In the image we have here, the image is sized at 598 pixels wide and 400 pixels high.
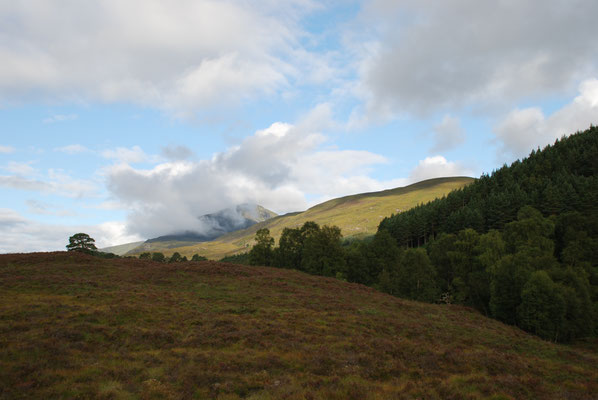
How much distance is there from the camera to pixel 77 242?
82.2 m

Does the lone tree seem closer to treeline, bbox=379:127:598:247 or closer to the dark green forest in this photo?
the dark green forest

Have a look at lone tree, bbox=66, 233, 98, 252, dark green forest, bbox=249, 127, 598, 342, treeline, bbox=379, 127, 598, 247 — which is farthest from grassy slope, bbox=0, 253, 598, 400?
treeline, bbox=379, 127, 598, 247

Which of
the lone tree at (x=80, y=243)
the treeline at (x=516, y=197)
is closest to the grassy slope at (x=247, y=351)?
the lone tree at (x=80, y=243)

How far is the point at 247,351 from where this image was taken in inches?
709

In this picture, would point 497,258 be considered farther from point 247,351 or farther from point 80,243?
point 80,243

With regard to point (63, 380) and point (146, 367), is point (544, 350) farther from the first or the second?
point (63, 380)

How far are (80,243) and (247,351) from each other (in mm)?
87222

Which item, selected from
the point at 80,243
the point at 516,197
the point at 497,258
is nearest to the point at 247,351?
the point at 497,258

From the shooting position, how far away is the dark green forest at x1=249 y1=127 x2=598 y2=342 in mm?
42250

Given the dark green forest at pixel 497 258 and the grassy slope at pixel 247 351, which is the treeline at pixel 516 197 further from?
the grassy slope at pixel 247 351

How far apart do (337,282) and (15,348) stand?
141 feet

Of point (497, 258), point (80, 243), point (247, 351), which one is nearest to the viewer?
point (247, 351)

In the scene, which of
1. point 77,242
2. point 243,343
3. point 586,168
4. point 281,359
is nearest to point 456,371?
point 281,359

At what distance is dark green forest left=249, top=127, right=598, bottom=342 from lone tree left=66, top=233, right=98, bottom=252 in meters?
46.8
